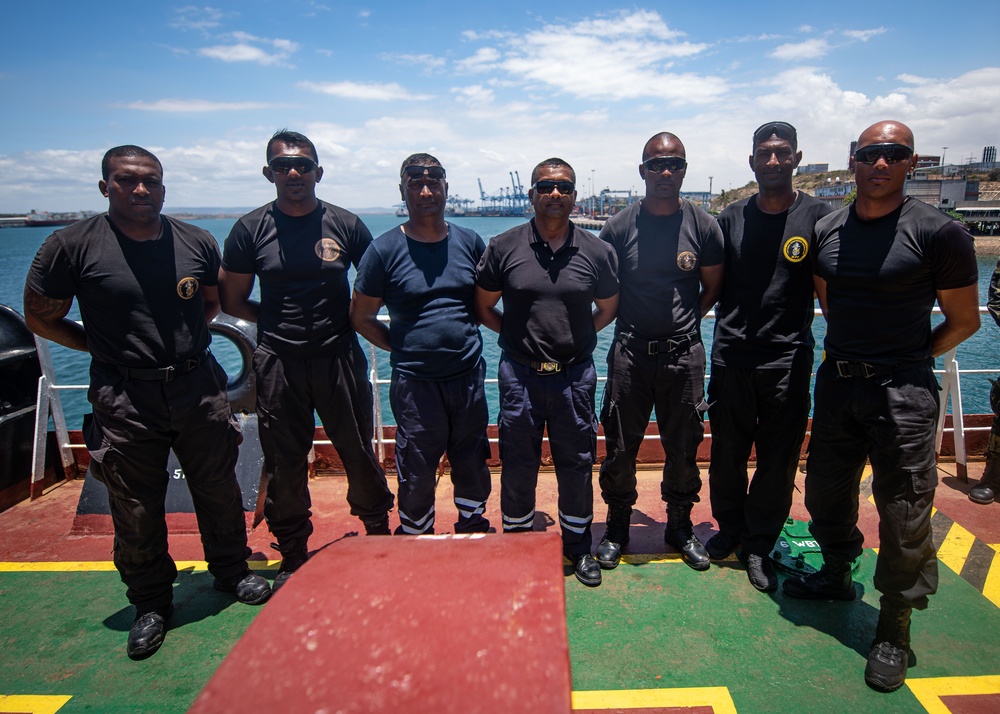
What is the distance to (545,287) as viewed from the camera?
119 inches

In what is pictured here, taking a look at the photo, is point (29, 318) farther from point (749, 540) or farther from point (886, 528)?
point (886, 528)

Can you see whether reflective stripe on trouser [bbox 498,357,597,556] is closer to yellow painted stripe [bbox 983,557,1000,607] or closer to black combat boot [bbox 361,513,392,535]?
black combat boot [bbox 361,513,392,535]

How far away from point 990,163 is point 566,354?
134709 mm

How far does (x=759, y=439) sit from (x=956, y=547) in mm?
1398

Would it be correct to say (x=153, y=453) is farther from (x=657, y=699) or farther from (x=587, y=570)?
(x=657, y=699)

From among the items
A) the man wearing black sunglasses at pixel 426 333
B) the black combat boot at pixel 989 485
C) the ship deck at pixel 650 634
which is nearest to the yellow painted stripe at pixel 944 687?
the ship deck at pixel 650 634

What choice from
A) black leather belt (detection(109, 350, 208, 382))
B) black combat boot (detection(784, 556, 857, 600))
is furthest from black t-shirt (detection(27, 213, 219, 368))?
black combat boot (detection(784, 556, 857, 600))

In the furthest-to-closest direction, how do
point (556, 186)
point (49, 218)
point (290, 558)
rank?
point (49, 218) → point (290, 558) → point (556, 186)

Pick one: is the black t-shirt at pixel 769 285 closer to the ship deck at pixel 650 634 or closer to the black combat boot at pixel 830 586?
the black combat boot at pixel 830 586

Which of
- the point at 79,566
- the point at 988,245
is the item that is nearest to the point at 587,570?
the point at 79,566

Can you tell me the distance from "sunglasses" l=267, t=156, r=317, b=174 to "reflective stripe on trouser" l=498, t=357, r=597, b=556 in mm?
1428

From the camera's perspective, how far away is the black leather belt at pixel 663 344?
3188 millimetres

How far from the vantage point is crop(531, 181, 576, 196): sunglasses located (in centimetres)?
303

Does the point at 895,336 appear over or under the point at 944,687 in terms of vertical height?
over
